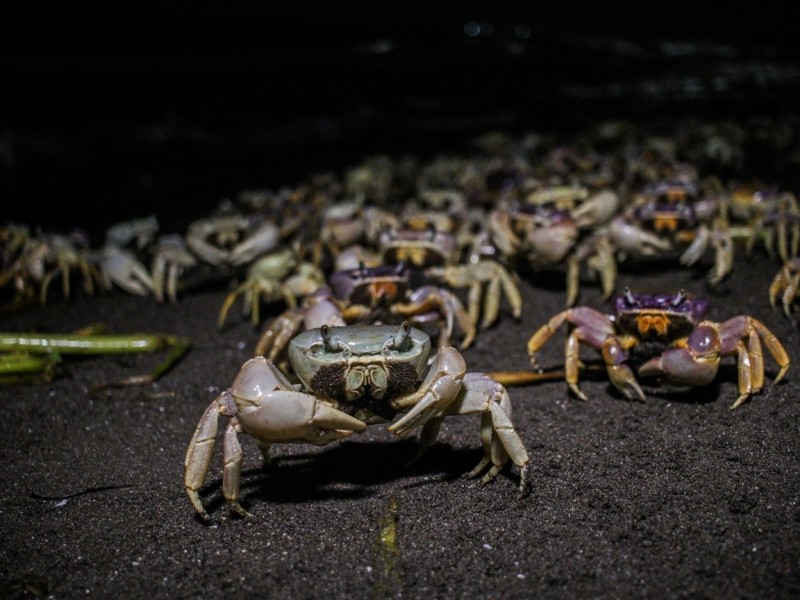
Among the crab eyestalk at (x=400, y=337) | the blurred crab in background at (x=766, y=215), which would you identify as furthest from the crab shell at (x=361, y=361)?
the blurred crab in background at (x=766, y=215)

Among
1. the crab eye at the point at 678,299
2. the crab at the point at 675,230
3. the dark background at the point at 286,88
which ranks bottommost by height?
the crab eye at the point at 678,299

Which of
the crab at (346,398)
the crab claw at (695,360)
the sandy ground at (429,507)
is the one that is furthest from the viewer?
the crab claw at (695,360)

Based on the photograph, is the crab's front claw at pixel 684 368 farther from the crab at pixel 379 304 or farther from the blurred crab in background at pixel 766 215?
the blurred crab in background at pixel 766 215

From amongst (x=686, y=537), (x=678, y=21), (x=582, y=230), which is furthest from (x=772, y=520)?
(x=678, y=21)

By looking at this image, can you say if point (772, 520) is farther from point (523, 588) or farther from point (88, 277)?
point (88, 277)

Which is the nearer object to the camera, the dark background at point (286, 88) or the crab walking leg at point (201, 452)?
the crab walking leg at point (201, 452)

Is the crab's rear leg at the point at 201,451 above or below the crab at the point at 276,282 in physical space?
below

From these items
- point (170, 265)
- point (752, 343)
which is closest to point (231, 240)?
point (170, 265)

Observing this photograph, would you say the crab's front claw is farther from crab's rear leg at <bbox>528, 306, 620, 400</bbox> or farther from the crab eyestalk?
the crab eyestalk
